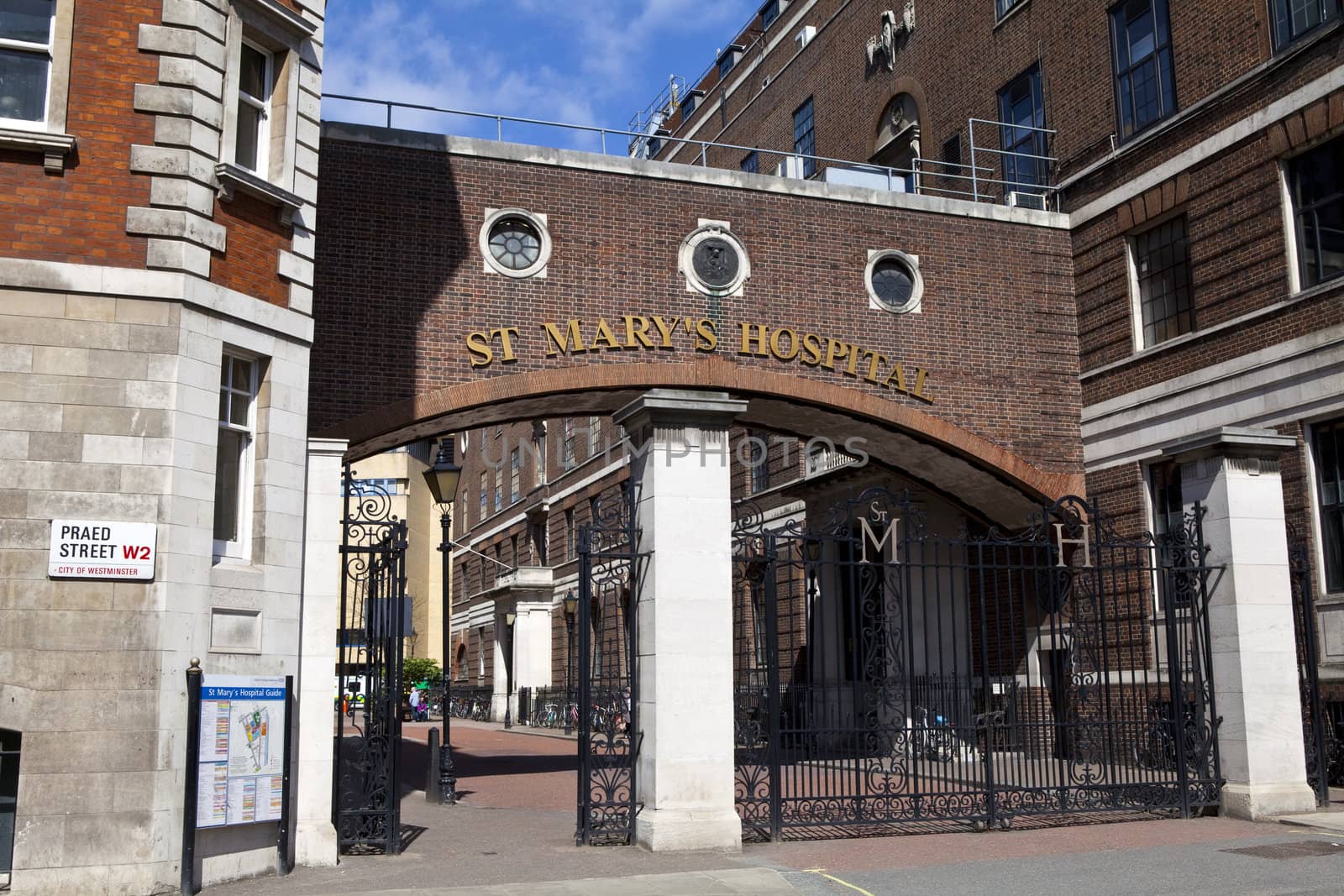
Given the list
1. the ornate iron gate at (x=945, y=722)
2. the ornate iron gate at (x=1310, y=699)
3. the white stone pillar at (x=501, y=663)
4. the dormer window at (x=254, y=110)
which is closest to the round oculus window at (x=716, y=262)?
the ornate iron gate at (x=945, y=722)

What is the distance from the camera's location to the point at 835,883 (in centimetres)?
1095

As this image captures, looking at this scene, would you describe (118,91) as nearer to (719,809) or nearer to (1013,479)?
(719,809)

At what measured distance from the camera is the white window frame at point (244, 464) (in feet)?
40.6

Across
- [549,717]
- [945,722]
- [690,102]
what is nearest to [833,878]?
[945,722]

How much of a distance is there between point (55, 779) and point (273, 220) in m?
5.58

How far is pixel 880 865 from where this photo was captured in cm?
1188

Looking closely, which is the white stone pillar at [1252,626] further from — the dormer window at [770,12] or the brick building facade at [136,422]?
the dormer window at [770,12]

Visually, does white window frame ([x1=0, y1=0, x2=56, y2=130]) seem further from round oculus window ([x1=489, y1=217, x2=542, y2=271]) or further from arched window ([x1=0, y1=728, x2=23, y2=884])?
round oculus window ([x1=489, y1=217, x2=542, y2=271])

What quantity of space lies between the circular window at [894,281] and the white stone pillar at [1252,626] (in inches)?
291

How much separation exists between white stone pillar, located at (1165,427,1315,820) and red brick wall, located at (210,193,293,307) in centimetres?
1021

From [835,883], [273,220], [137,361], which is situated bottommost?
[835,883]

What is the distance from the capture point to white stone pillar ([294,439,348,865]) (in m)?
12.4

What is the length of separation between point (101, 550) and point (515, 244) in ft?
32.9

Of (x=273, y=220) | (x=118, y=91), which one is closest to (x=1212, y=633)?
(x=273, y=220)
